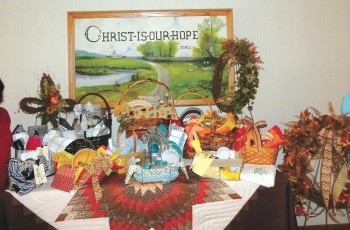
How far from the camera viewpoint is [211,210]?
4.81ft

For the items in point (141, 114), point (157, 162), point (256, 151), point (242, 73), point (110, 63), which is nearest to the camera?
point (157, 162)

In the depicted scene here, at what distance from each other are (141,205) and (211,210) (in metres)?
0.35

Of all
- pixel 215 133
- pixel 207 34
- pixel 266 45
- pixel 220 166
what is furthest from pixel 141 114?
pixel 266 45

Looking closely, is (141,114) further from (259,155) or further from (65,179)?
(259,155)

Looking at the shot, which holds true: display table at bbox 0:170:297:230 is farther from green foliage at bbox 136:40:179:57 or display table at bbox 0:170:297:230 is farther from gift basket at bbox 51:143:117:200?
green foliage at bbox 136:40:179:57

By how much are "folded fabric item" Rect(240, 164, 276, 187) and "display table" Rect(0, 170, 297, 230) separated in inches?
1.2

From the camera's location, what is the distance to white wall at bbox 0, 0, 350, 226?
2.37m

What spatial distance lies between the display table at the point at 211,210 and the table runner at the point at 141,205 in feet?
0.10

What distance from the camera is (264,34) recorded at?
2.48 metres

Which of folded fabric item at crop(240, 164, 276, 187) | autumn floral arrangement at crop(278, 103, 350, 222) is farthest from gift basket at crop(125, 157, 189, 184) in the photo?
autumn floral arrangement at crop(278, 103, 350, 222)

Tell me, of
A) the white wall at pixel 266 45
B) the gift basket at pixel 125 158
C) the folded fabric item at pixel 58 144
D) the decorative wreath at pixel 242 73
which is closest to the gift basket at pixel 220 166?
the gift basket at pixel 125 158

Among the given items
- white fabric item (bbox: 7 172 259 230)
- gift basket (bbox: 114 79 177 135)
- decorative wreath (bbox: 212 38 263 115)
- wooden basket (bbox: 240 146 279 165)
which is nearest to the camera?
white fabric item (bbox: 7 172 259 230)

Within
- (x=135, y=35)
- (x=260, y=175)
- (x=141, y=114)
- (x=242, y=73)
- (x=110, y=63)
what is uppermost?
(x=135, y=35)

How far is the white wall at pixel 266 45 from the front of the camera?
2371 mm
